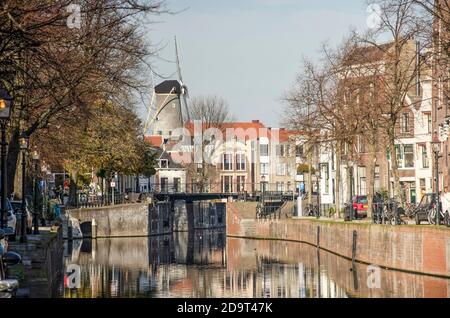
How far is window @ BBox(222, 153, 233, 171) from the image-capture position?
16625cm

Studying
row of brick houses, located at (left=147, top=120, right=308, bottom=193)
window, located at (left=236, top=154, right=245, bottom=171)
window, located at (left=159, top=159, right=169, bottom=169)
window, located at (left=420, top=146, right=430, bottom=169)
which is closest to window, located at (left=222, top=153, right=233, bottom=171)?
row of brick houses, located at (left=147, top=120, right=308, bottom=193)

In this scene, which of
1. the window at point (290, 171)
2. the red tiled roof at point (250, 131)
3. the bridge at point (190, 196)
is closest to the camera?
the bridge at point (190, 196)

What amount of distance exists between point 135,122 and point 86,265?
114 feet

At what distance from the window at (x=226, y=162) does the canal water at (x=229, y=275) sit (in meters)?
91.6

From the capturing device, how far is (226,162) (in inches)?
6570

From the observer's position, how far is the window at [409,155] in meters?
84.5

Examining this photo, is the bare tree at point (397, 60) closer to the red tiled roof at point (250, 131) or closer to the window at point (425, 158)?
the window at point (425, 158)

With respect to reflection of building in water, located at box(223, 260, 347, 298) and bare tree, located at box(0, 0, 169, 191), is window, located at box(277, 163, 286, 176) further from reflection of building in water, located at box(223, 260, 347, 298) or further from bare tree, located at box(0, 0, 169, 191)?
bare tree, located at box(0, 0, 169, 191)

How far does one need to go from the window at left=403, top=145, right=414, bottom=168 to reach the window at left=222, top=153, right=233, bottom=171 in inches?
3211

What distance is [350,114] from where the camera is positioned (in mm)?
60562

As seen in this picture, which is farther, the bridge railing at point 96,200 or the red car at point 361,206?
the bridge railing at point 96,200

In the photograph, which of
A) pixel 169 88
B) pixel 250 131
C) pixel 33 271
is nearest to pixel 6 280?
pixel 33 271

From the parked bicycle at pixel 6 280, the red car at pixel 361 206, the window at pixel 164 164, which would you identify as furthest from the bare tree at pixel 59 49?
the window at pixel 164 164
